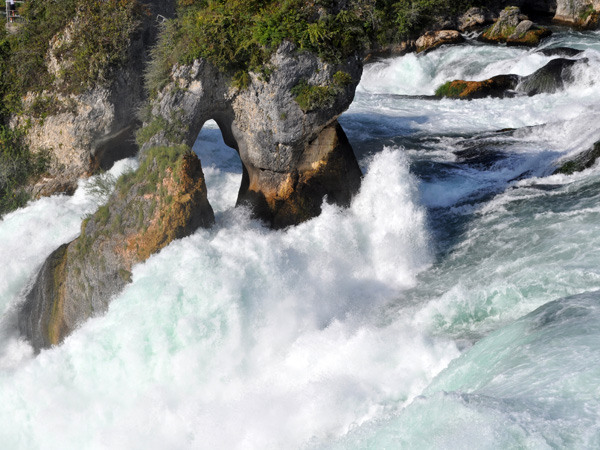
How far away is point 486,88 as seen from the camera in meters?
21.8

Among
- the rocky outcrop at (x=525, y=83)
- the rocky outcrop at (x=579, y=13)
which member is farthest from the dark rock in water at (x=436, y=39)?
the rocky outcrop at (x=525, y=83)

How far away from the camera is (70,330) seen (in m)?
11.3

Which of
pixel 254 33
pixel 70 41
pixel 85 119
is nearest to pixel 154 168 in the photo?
pixel 254 33

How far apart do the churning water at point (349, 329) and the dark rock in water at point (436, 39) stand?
48.2 feet

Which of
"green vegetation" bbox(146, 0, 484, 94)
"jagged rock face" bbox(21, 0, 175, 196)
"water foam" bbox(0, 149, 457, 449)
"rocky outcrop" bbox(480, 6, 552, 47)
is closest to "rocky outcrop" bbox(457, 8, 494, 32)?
"rocky outcrop" bbox(480, 6, 552, 47)

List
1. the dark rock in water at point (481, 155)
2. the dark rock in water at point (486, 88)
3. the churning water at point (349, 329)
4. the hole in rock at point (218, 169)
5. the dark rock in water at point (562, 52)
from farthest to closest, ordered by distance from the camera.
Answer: the dark rock in water at point (562, 52)
the dark rock in water at point (486, 88)
the dark rock in water at point (481, 155)
the hole in rock at point (218, 169)
the churning water at point (349, 329)

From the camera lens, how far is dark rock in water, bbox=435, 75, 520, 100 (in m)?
21.6

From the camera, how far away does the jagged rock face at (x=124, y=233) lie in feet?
35.8

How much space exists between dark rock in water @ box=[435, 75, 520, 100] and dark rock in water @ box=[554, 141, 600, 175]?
726 centimetres

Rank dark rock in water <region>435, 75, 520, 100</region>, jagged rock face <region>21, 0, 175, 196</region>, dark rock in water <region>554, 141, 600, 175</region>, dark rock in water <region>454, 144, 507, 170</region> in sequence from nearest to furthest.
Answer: jagged rock face <region>21, 0, 175, 196</region>
dark rock in water <region>554, 141, 600, 175</region>
dark rock in water <region>454, 144, 507, 170</region>
dark rock in water <region>435, 75, 520, 100</region>

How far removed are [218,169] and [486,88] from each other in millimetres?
11122

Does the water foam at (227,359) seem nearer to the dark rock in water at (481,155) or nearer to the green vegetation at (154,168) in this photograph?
the green vegetation at (154,168)

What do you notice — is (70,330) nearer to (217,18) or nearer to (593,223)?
(217,18)

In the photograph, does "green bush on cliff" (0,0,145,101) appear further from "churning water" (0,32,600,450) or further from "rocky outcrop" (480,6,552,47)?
"rocky outcrop" (480,6,552,47)
